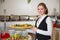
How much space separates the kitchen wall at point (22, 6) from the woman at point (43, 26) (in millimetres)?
2538

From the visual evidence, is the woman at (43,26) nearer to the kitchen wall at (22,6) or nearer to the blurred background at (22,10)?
the blurred background at (22,10)

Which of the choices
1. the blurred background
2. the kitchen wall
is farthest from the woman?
the kitchen wall

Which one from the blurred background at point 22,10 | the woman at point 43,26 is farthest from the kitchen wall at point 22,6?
the woman at point 43,26

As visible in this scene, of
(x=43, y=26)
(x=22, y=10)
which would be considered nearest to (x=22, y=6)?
(x=22, y=10)

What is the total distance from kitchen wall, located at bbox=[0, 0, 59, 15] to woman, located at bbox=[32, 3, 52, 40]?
2.54 meters

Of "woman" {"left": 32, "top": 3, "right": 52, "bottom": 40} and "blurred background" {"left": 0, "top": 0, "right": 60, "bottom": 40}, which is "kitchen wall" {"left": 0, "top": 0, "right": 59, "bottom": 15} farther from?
"woman" {"left": 32, "top": 3, "right": 52, "bottom": 40}

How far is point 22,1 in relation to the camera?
13.6 ft

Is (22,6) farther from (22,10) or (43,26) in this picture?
(43,26)

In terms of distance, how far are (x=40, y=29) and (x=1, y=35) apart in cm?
37

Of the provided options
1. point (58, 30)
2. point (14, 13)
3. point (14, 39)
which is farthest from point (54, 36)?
point (14, 13)

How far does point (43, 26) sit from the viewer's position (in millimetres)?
1492

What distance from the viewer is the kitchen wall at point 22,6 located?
13.0ft

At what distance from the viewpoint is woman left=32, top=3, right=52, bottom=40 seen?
145cm

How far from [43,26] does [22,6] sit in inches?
106
